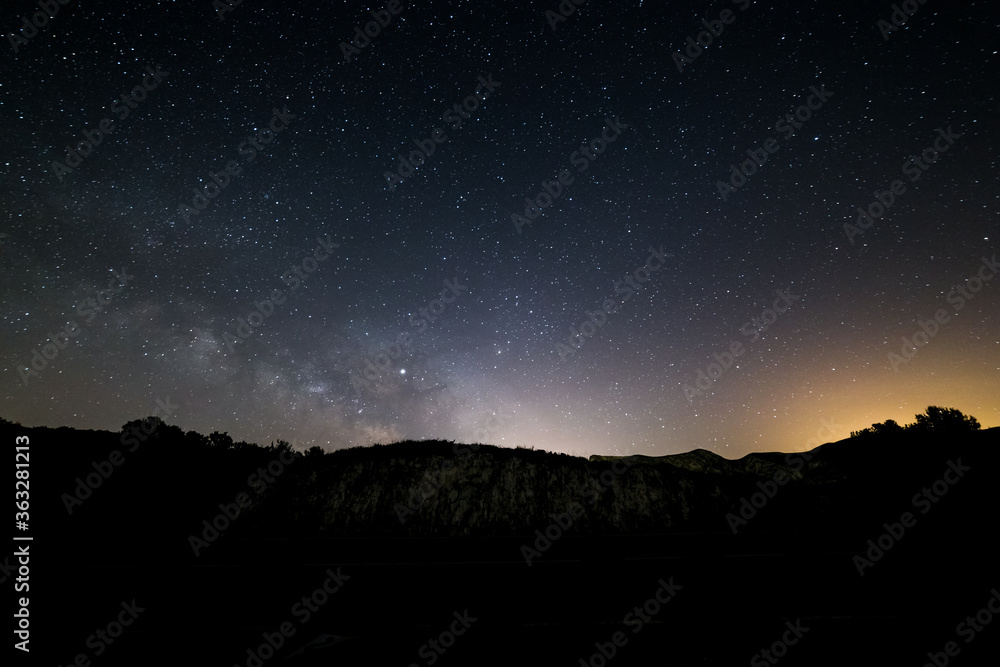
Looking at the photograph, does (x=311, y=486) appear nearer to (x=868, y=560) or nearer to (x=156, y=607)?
(x=156, y=607)

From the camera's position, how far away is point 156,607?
6156mm

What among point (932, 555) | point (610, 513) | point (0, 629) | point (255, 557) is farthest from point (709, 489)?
point (0, 629)
